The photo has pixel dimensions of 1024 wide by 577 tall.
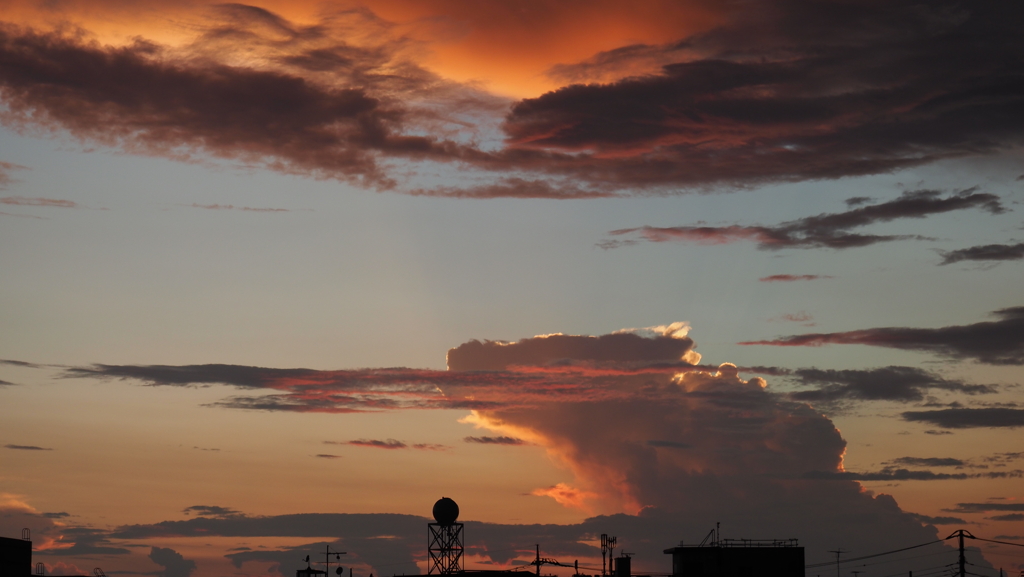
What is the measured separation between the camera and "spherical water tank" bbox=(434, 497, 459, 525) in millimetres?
152625

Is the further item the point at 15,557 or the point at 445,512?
the point at 445,512

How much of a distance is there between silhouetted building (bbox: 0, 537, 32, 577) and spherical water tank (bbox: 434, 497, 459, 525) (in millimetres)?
52056

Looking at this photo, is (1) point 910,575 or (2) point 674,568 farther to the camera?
(1) point 910,575

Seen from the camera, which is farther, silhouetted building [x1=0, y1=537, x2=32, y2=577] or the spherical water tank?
the spherical water tank

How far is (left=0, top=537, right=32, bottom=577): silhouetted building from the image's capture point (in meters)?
125

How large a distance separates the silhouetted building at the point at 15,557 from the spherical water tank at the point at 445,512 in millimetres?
52056

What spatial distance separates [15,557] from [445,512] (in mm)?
54696

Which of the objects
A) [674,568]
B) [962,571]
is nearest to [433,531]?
[674,568]

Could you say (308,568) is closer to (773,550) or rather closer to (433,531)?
(433,531)

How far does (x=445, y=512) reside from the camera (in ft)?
501

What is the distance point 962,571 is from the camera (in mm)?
141625

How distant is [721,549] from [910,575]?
5170 centimetres

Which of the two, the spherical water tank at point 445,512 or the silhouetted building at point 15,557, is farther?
the spherical water tank at point 445,512

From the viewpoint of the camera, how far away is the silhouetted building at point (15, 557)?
4919 inches
